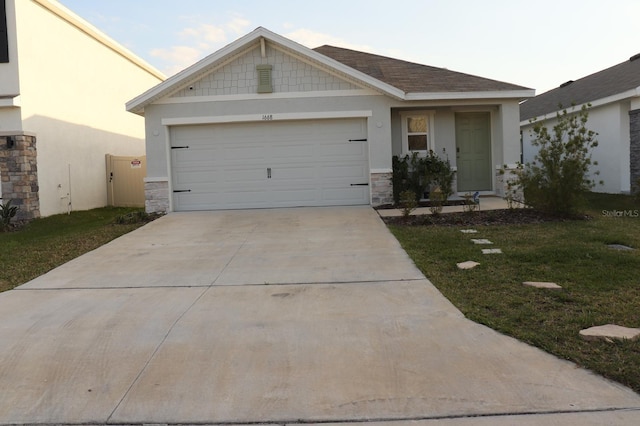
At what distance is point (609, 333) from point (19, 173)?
45.1 ft

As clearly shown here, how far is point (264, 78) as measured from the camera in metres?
13.3

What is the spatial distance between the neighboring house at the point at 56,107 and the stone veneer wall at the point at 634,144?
16.3m

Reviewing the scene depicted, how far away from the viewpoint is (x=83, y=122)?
55.7 feet

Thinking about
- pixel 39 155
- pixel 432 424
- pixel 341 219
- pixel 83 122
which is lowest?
pixel 432 424

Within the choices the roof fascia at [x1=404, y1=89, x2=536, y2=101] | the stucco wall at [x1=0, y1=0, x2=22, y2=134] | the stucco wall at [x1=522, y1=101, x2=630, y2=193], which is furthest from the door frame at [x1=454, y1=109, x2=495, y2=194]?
the stucco wall at [x1=0, y1=0, x2=22, y2=134]

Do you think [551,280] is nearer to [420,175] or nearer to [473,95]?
[420,175]

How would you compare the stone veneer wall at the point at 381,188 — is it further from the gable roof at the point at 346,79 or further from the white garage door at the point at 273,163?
the gable roof at the point at 346,79

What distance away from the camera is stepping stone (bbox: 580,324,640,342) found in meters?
4.36

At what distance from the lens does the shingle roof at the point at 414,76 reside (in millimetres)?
13625

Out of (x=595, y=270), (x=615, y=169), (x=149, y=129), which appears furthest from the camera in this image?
(x=615, y=169)

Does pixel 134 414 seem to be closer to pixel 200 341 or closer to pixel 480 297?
pixel 200 341

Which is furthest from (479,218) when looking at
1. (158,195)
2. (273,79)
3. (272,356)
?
(158,195)

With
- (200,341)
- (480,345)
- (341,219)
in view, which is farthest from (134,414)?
(341,219)

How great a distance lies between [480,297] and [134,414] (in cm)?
374
